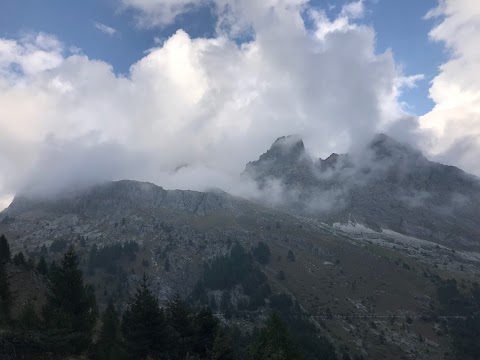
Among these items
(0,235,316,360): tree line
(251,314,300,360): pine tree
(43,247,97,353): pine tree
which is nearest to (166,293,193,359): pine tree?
(0,235,316,360): tree line

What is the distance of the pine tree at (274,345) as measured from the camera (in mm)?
59156

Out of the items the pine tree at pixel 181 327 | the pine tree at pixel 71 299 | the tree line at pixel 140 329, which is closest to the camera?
the tree line at pixel 140 329

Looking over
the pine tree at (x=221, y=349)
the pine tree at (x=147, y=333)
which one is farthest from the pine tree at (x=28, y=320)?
the pine tree at (x=221, y=349)

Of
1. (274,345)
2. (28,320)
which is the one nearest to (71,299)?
(28,320)

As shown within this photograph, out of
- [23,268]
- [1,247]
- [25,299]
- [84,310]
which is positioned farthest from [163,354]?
[1,247]

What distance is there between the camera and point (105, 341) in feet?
240

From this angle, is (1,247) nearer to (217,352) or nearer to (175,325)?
(175,325)

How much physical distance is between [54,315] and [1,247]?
6818cm

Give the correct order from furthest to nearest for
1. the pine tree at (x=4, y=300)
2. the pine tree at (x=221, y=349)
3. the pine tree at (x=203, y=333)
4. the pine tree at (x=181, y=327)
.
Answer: the pine tree at (x=4, y=300)
the pine tree at (x=203, y=333)
the pine tree at (x=181, y=327)
the pine tree at (x=221, y=349)

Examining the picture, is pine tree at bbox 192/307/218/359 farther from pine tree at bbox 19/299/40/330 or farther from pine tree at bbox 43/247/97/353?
pine tree at bbox 19/299/40/330

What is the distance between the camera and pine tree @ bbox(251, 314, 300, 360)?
59.2 metres

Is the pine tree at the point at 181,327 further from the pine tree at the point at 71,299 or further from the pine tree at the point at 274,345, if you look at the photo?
the pine tree at the point at 71,299

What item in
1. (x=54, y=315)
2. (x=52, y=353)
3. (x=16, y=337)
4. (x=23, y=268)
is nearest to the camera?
(x=16, y=337)

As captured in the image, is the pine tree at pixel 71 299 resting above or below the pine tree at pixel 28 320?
above
